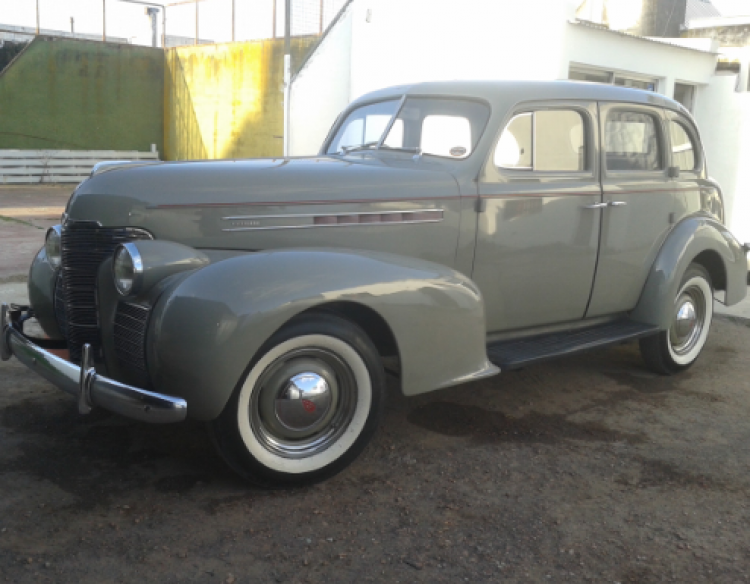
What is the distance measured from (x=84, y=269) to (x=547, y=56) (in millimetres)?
7434

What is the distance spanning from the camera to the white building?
949 centimetres

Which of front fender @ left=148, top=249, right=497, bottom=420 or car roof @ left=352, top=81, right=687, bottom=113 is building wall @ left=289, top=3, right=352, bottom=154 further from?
front fender @ left=148, top=249, right=497, bottom=420

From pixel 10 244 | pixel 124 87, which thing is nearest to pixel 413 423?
pixel 10 244

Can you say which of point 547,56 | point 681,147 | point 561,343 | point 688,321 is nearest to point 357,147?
point 561,343

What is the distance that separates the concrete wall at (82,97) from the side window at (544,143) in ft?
57.3

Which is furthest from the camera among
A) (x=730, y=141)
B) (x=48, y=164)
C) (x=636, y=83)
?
(x=48, y=164)

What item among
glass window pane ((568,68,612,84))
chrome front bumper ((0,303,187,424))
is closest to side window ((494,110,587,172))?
chrome front bumper ((0,303,187,424))

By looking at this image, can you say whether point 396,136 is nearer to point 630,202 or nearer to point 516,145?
point 516,145

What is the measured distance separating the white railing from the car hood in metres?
16.2

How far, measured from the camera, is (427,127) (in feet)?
13.9

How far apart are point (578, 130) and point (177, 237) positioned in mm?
2372

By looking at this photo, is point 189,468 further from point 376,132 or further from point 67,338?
point 376,132

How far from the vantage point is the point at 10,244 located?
30.2ft

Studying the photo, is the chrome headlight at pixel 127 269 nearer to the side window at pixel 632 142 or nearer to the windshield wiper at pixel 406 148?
the windshield wiper at pixel 406 148
